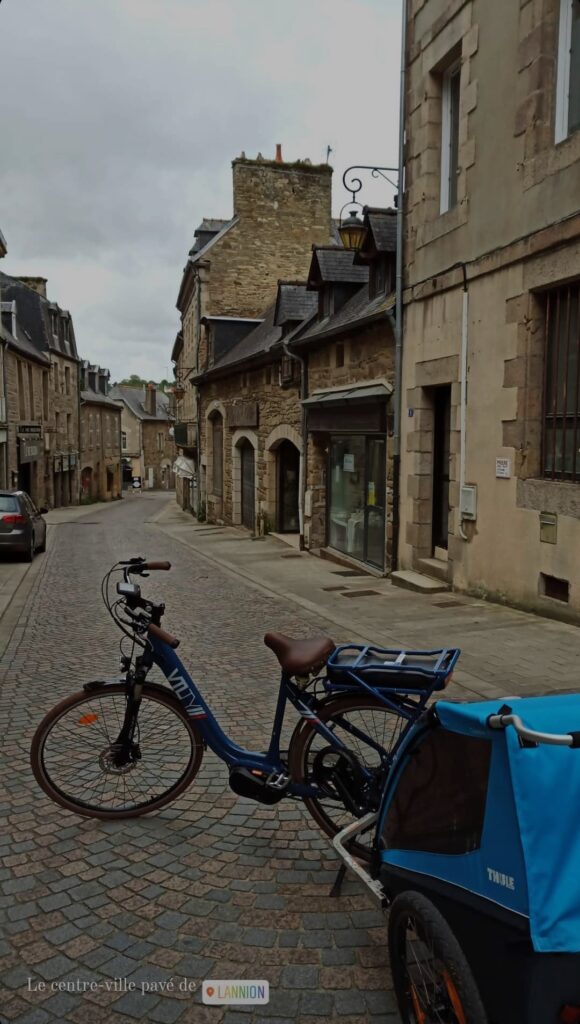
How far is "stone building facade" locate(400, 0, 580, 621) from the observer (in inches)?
295

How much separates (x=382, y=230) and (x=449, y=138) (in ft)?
5.72

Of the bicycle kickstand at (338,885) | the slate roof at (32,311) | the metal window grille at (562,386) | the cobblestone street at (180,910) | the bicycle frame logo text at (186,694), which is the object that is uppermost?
the slate roof at (32,311)

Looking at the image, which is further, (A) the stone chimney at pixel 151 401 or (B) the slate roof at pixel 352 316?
(A) the stone chimney at pixel 151 401

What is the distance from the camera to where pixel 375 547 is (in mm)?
12352

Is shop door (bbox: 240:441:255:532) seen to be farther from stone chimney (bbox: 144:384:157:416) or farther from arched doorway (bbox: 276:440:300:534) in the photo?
stone chimney (bbox: 144:384:157:416)

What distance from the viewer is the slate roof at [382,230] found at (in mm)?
11523

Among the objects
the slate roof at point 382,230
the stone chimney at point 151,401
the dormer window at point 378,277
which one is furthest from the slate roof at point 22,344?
the stone chimney at point 151,401

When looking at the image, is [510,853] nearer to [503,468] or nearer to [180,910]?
[180,910]

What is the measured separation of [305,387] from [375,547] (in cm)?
Result: 450

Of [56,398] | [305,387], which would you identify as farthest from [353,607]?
[56,398]

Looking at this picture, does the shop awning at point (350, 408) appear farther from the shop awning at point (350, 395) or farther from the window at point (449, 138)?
the window at point (449, 138)

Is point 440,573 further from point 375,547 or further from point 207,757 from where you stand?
point 207,757

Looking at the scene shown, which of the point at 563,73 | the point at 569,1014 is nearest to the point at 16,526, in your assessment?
the point at 563,73

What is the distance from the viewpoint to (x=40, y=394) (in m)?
34.8
